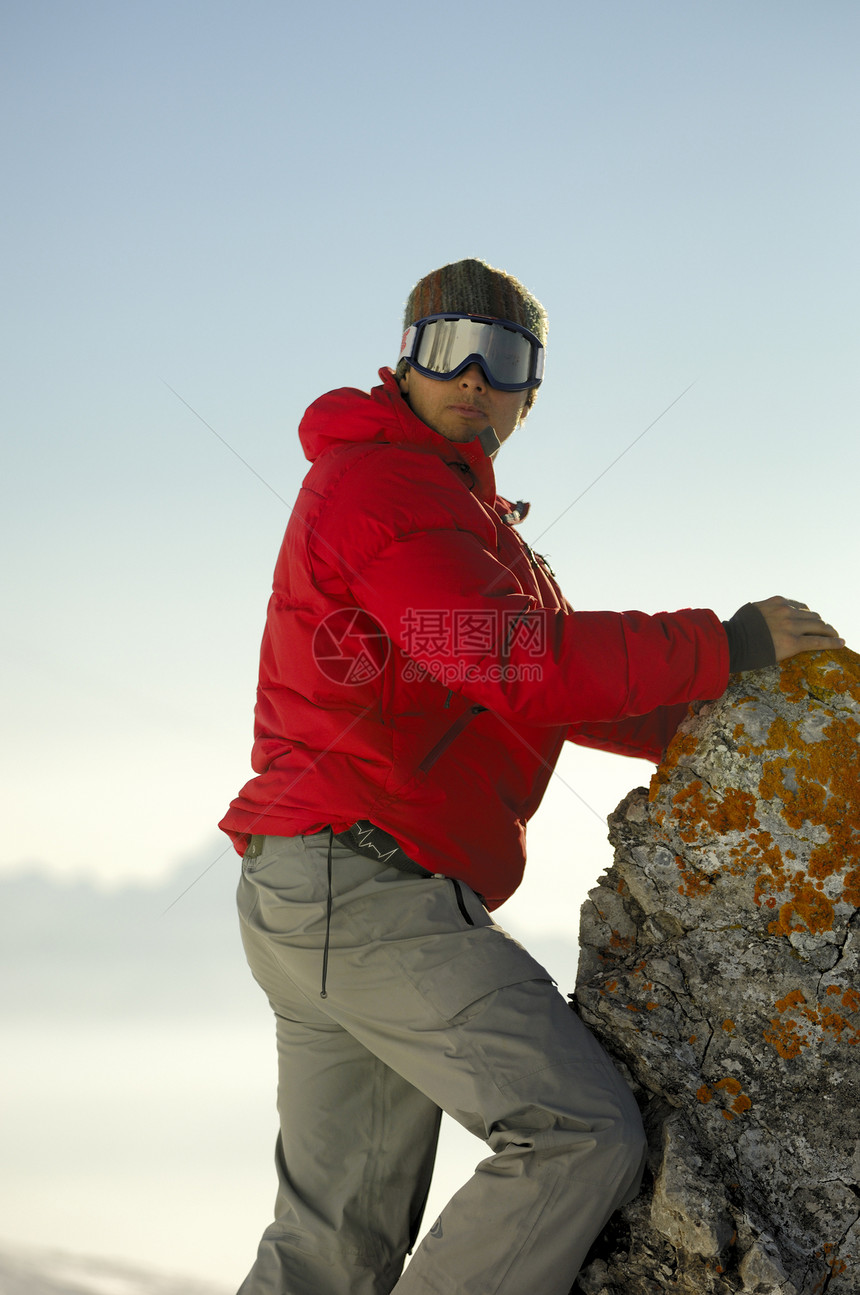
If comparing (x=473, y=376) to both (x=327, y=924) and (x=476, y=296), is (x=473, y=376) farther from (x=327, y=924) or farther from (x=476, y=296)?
(x=327, y=924)

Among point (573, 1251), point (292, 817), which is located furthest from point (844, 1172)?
point (292, 817)

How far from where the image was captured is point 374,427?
305cm

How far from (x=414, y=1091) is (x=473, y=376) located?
A: 2.17 m

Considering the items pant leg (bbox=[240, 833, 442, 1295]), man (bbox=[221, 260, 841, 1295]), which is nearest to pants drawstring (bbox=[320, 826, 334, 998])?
man (bbox=[221, 260, 841, 1295])

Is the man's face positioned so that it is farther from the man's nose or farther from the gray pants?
the gray pants

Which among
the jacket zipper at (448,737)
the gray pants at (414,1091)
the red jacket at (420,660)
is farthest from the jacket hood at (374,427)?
the gray pants at (414,1091)

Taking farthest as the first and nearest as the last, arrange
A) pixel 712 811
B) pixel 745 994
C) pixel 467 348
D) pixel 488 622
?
pixel 467 348
pixel 712 811
pixel 745 994
pixel 488 622

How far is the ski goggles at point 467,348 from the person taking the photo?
10.8ft

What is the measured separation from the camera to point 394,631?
8.98 feet

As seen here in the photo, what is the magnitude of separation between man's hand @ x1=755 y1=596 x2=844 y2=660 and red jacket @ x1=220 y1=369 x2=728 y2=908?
170mm

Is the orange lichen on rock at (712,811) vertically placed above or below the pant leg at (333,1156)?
above

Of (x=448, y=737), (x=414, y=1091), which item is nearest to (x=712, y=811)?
(x=448, y=737)

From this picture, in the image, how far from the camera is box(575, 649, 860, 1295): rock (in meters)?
2.61

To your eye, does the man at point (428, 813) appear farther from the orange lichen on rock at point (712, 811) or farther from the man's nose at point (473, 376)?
the orange lichen on rock at point (712, 811)
